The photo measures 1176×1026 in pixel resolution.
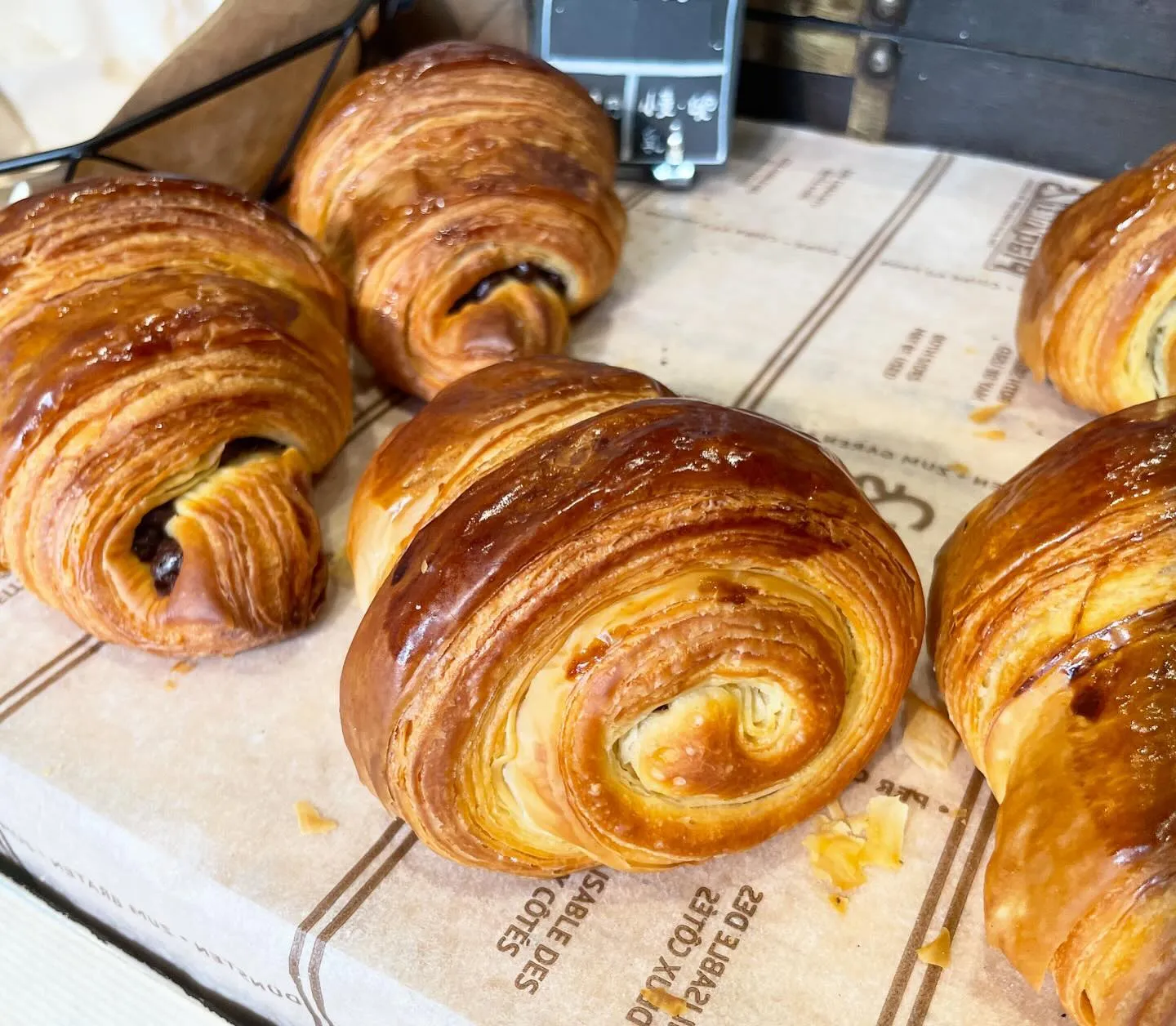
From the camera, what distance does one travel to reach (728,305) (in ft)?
5.04

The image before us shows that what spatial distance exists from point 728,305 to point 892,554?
0.78 meters

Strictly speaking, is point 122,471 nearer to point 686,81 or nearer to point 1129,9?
point 686,81

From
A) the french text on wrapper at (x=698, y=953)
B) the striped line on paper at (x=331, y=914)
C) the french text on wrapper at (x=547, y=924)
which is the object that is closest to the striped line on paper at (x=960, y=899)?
the french text on wrapper at (x=698, y=953)

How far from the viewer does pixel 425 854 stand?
0.87 meters

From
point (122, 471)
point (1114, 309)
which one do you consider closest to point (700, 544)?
point (122, 471)

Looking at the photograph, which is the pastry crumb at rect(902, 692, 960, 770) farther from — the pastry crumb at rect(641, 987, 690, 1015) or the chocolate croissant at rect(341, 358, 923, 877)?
the pastry crumb at rect(641, 987, 690, 1015)

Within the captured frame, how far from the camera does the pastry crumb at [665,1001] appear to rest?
0.76 meters

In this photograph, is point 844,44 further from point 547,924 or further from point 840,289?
point 547,924

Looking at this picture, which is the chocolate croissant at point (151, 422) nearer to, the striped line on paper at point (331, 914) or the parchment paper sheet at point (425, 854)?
the parchment paper sheet at point (425, 854)

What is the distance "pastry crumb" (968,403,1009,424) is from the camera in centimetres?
131

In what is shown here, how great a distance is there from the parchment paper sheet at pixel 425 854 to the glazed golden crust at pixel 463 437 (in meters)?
0.18

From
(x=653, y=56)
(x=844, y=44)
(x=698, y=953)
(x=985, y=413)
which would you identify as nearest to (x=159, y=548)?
(x=698, y=953)

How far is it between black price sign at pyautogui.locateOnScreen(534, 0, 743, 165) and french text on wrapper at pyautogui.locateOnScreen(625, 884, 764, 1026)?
133 cm

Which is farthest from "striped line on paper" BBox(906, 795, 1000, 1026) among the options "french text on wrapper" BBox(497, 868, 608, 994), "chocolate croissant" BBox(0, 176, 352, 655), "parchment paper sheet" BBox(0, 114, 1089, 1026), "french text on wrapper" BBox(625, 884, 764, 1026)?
"chocolate croissant" BBox(0, 176, 352, 655)
